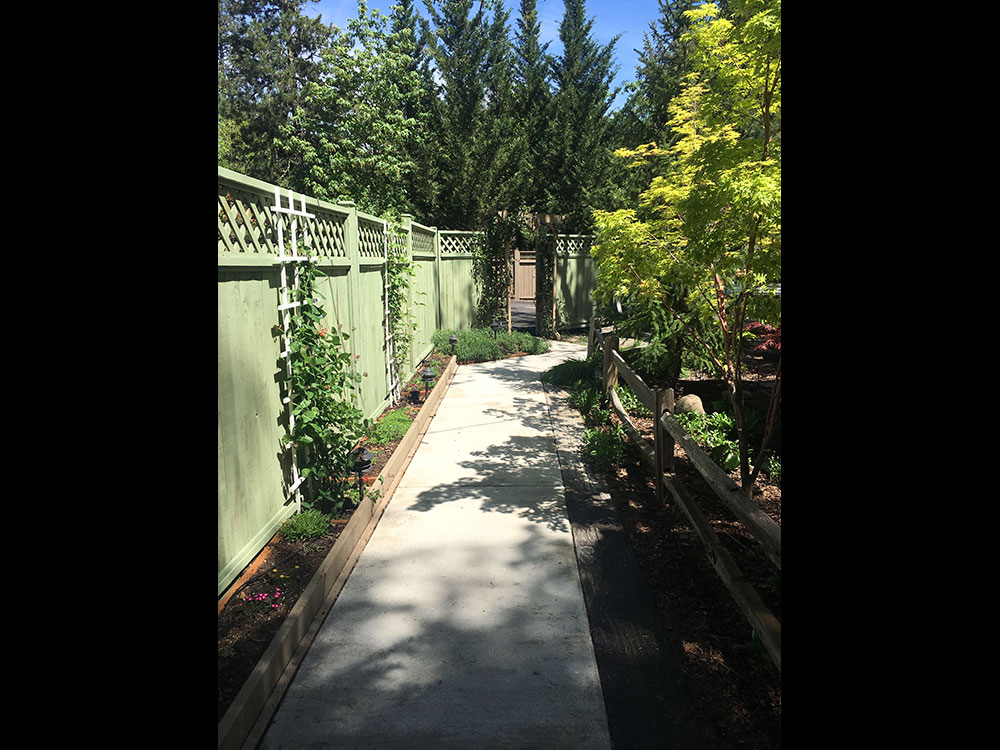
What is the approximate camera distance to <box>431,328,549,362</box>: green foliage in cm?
1293

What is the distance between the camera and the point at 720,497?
4.04m

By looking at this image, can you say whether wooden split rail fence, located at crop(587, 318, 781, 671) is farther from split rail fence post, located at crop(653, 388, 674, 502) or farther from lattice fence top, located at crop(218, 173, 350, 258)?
lattice fence top, located at crop(218, 173, 350, 258)

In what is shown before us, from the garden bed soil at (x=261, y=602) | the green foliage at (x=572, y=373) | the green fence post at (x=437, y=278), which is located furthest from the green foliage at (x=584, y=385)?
the garden bed soil at (x=261, y=602)

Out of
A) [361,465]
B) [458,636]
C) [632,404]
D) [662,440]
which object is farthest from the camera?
[632,404]

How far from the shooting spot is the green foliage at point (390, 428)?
679cm

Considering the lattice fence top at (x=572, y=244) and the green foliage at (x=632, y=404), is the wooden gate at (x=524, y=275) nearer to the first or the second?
the lattice fence top at (x=572, y=244)

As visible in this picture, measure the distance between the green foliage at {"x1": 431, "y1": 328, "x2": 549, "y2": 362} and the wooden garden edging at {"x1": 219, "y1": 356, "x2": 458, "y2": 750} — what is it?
6.99 metres

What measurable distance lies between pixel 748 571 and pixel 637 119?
19.9 metres

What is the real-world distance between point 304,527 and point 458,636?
142 cm

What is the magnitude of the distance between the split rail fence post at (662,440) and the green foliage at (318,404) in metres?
2.29

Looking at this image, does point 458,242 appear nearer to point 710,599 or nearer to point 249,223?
point 249,223

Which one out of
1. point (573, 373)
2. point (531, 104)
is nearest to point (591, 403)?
point (573, 373)
